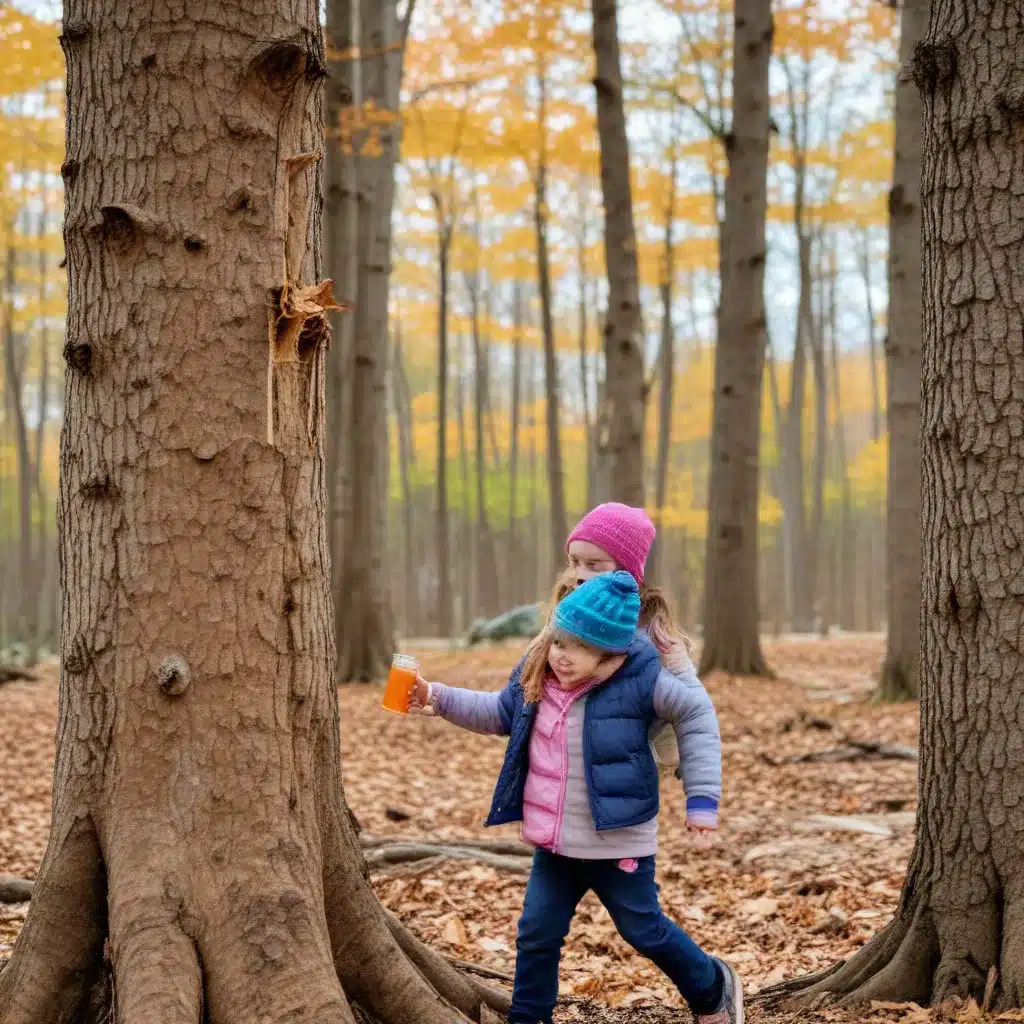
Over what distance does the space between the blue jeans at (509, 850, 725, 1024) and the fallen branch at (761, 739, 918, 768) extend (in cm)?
455

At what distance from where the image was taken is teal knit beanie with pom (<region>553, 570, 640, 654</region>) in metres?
3.09

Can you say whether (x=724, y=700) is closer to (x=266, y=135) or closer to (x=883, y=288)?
(x=266, y=135)

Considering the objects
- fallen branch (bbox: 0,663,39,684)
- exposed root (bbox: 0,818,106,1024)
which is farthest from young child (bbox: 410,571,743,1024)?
fallen branch (bbox: 0,663,39,684)

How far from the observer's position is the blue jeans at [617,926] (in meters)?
3.08

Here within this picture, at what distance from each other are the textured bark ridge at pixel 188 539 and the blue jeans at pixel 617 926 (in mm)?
631

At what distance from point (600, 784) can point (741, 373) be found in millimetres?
9229

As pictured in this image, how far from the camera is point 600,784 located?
3.03 m

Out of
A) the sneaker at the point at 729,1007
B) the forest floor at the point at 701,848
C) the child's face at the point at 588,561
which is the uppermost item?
the child's face at the point at 588,561

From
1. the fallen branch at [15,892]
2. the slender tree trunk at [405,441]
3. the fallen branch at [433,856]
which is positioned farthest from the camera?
the slender tree trunk at [405,441]

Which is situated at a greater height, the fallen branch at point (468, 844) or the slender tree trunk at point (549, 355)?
the slender tree trunk at point (549, 355)

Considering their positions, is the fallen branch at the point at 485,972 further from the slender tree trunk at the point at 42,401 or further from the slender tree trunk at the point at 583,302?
the slender tree trunk at the point at 583,302

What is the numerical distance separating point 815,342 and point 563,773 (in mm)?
22633

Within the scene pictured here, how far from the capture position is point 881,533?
38.5 metres

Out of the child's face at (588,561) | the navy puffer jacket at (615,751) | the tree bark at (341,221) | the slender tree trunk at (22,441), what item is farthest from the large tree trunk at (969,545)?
the slender tree trunk at (22,441)
